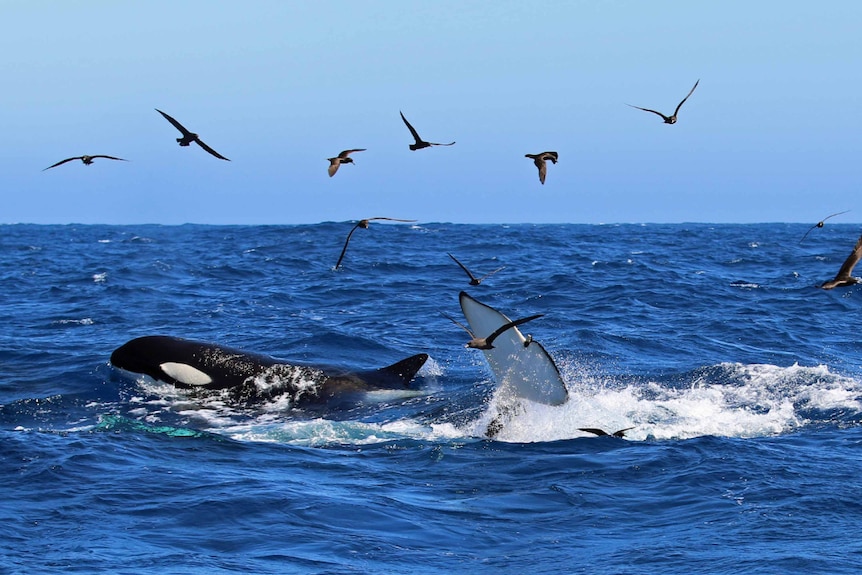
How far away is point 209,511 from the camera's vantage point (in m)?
9.58

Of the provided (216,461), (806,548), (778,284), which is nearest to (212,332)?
(216,461)

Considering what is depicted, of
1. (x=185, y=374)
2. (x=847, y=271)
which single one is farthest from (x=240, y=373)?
(x=847, y=271)

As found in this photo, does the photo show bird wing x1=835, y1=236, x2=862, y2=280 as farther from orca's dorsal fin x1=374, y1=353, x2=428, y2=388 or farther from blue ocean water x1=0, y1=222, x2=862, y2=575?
orca's dorsal fin x1=374, y1=353, x2=428, y2=388

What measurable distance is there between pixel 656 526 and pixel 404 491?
2.55 metres

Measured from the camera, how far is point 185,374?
600 inches

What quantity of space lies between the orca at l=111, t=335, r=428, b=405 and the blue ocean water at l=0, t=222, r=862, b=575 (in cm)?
30

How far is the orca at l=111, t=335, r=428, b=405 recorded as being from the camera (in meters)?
15.1

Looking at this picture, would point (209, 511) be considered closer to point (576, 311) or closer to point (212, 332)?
point (212, 332)

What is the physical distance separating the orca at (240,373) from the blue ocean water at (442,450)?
30cm

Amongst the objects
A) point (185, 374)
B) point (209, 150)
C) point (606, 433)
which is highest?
point (209, 150)

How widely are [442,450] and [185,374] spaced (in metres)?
4.90

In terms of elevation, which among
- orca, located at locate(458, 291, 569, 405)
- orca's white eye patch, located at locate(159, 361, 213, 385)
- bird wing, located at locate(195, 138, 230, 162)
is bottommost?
orca's white eye patch, located at locate(159, 361, 213, 385)

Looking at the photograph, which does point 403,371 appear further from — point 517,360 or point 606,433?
point 517,360

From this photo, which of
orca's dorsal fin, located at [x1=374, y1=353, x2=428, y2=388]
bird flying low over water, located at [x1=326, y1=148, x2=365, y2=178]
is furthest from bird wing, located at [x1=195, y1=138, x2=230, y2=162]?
orca's dorsal fin, located at [x1=374, y1=353, x2=428, y2=388]
